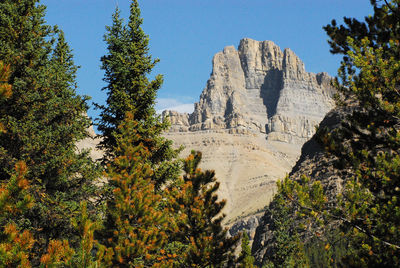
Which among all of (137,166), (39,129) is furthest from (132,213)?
(39,129)

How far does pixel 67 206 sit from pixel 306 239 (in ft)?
259

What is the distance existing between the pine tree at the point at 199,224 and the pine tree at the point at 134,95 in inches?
108

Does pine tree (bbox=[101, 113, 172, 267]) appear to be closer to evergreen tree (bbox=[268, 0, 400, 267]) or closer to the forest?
the forest

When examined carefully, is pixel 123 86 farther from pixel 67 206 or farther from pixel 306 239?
pixel 306 239

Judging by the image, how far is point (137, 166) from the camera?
1712 centimetres

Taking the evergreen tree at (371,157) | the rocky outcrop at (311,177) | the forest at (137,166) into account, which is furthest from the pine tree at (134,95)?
the rocky outcrop at (311,177)

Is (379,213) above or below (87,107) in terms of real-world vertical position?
below

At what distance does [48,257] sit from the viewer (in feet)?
22.2

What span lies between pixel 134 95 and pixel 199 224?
7.56 m

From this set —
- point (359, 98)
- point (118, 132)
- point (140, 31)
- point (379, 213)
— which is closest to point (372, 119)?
point (359, 98)

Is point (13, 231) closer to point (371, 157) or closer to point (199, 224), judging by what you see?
point (371, 157)

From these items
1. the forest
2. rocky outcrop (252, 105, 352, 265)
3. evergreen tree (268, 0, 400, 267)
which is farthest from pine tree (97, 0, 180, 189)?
rocky outcrop (252, 105, 352, 265)

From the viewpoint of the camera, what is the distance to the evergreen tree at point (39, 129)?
14945 millimetres

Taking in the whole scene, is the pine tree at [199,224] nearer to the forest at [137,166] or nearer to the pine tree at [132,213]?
the forest at [137,166]
